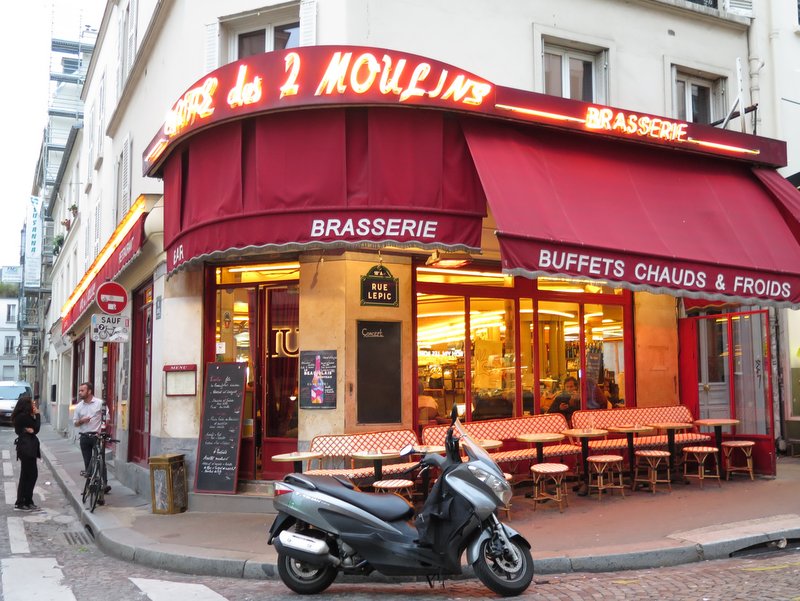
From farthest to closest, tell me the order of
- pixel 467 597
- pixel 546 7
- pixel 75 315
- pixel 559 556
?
pixel 75 315, pixel 546 7, pixel 559 556, pixel 467 597

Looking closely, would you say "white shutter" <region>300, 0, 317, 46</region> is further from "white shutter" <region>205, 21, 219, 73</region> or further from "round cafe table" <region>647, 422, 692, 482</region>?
"round cafe table" <region>647, 422, 692, 482</region>

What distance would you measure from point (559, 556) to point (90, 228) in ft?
59.6

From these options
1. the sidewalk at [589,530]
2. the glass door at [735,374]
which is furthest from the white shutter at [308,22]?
the glass door at [735,374]

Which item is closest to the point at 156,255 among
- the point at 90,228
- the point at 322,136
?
the point at 322,136

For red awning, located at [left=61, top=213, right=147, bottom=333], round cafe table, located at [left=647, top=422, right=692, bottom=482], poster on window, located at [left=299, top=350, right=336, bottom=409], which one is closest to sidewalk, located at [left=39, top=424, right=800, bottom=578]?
round cafe table, located at [left=647, top=422, right=692, bottom=482]

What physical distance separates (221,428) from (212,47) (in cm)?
522

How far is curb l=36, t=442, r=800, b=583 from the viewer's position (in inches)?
266

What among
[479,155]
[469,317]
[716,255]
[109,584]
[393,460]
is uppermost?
[479,155]

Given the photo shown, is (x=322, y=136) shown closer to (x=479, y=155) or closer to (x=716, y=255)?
(x=479, y=155)

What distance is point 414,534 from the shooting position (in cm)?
608

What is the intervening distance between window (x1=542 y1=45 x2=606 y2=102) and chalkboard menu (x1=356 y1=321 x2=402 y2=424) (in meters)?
4.53

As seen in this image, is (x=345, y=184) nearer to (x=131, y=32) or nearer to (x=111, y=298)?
(x=111, y=298)

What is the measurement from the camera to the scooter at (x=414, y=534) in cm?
585

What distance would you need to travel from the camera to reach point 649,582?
630 centimetres
